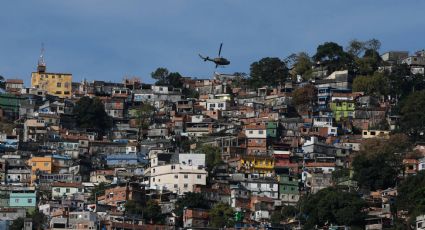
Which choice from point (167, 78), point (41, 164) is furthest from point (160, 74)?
point (41, 164)

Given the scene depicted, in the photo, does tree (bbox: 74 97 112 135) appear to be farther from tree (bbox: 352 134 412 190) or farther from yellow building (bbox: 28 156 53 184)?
tree (bbox: 352 134 412 190)

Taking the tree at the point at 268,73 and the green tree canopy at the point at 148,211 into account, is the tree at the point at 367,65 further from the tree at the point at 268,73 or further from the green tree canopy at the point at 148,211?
the green tree canopy at the point at 148,211

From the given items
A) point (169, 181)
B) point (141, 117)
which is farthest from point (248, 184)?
point (141, 117)

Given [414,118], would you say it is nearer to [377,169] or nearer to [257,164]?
[257,164]

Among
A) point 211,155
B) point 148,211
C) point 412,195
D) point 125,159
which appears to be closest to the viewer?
point 412,195

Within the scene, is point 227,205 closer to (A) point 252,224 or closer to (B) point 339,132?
(A) point 252,224

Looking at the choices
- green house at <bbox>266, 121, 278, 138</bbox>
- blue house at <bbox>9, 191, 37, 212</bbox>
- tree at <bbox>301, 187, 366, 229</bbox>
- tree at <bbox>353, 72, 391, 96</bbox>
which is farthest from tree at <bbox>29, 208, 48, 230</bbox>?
tree at <bbox>353, 72, 391, 96</bbox>
